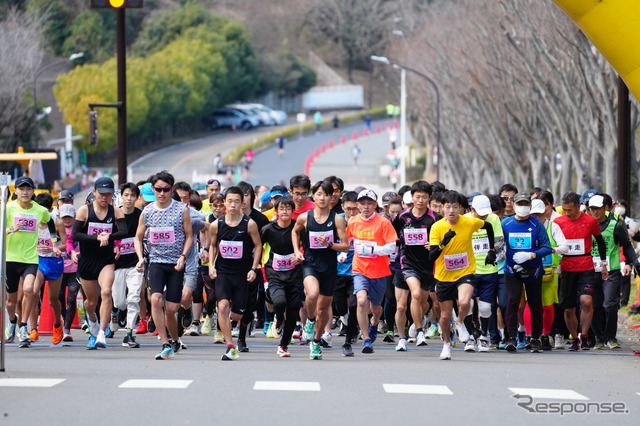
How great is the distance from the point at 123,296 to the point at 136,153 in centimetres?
8432

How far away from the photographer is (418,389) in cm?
1233

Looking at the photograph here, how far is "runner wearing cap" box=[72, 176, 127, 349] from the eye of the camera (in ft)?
50.4

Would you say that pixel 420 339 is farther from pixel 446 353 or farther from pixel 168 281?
pixel 168 281

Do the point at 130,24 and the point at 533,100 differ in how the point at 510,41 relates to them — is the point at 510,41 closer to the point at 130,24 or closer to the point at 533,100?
the point at 533,100

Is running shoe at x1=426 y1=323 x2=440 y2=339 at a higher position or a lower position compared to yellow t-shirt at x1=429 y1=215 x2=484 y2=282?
lower

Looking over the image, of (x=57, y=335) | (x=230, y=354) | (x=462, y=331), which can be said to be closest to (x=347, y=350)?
(x=462, y=331)

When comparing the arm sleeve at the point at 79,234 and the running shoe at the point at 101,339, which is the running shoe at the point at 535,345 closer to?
the running shoe at the point at 101,339

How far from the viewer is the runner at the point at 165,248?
14305 millimetres

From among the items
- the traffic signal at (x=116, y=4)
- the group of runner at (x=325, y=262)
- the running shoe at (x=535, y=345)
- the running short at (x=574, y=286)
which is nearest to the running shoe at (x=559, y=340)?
the group of runner at (x=325, y=262)

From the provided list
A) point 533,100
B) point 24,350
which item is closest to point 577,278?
point 24,350

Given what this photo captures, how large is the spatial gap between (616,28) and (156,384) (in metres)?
6.11

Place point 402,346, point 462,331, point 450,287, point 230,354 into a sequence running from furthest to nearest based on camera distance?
point 402,346
point 462,331
point 450,287
point 230,354

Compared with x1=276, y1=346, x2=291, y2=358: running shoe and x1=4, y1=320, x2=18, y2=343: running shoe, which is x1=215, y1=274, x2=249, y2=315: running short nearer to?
x1=276, y1=346, x2=291, y2=358: running shoe

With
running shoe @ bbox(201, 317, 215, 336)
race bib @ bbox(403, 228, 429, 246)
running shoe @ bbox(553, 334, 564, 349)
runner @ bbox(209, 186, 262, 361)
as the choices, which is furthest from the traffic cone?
running shoe @ bbox(553, 334, 564, 349)
